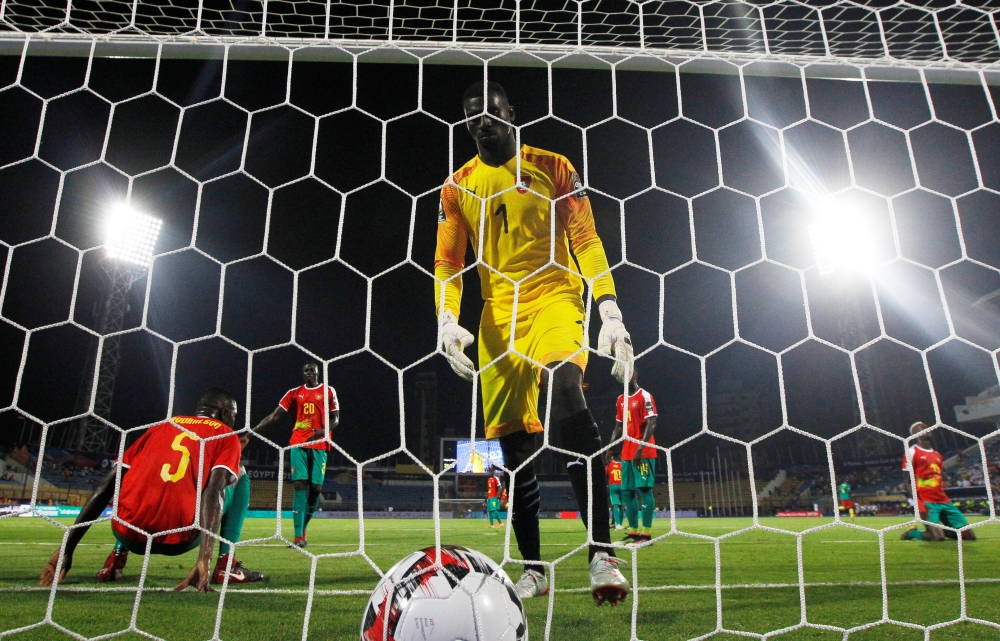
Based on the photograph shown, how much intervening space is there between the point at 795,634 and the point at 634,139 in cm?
381

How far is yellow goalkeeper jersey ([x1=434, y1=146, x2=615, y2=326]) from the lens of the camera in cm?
201

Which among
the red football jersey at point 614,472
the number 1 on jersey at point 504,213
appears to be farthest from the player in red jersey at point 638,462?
the number 1 on jersey at point 504,213

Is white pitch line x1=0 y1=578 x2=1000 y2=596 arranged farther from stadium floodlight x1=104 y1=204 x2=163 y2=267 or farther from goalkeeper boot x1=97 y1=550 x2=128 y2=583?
stadium floodlight x1=104 y1=204 x2=163 y2=267

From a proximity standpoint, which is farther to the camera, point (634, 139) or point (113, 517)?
point (634, 139)

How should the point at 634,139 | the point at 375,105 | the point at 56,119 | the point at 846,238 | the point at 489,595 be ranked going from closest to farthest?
the point at 489,595
the point at 375,105
the point at 634,139
the point at 56,119
the point at 846,238

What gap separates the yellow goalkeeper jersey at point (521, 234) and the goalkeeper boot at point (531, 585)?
798 millimetres

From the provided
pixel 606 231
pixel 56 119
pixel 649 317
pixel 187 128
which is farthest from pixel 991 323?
pixel 56 119

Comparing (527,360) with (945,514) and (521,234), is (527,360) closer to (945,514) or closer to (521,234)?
(521,234)

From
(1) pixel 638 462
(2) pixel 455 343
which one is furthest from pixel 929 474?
(2) pixel 455 343

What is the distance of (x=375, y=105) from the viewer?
152 inches

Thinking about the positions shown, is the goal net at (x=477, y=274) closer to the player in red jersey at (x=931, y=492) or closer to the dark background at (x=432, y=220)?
the dark background at (x=432, y=220)

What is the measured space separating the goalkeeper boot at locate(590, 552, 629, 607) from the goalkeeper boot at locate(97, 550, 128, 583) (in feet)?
5.32

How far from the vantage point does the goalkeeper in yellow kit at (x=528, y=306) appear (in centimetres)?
168

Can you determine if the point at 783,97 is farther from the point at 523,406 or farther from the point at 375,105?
the point at 523,406
